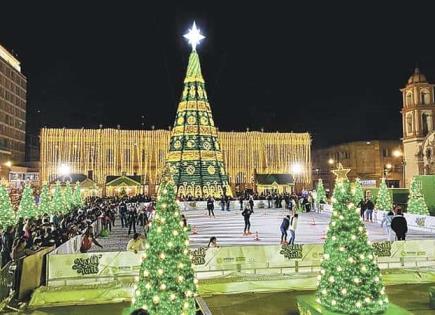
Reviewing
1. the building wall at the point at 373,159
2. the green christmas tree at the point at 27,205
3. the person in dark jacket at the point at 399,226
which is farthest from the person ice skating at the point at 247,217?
the building wall at the point at 373,159

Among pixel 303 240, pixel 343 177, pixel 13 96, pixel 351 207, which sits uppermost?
pixel 13 96

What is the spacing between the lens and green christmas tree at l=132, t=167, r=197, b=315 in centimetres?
656

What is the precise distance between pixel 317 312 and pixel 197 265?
4.70 meters

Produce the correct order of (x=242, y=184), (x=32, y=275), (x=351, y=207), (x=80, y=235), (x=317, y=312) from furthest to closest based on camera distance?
(x=242, y=184), (x=80, y=235), (x=32, y=275), (x=351, y=207), (x=317, y=312)

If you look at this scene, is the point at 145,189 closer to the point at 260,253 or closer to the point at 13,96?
the point at 13,96

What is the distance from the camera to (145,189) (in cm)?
5150

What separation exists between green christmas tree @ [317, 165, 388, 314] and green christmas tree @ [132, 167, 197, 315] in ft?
7.97

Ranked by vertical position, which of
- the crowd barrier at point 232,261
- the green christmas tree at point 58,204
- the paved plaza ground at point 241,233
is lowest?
the paved plaza ground at point 241,233

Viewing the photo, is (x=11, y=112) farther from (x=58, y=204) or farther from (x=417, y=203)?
(x=417, y=203)

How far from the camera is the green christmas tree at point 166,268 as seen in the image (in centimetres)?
656

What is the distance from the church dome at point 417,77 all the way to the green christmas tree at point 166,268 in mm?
50690

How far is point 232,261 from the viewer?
1113cm


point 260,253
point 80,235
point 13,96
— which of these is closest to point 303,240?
point 260,253

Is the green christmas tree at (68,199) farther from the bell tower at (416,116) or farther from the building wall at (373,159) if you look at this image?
the building wall at (373,159)
